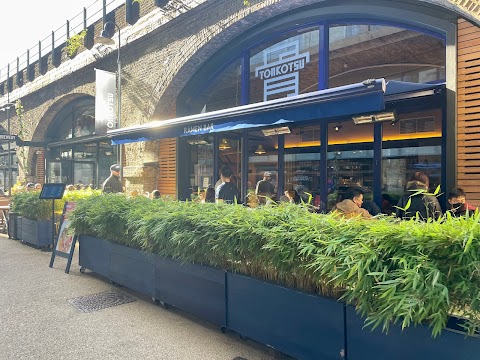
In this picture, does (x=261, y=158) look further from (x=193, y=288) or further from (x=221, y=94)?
(x=193, y=288)

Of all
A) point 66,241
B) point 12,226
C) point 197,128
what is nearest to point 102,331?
point 66,241

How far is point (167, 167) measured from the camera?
1138 cm

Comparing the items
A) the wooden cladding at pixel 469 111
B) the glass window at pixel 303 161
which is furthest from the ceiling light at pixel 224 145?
the wooden cladding at pixel 469 111

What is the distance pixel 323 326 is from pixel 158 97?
912 centimetres

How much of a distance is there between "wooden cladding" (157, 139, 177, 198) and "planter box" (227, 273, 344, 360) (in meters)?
7.93

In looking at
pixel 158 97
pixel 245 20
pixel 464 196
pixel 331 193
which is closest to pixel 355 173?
pixel 331 193

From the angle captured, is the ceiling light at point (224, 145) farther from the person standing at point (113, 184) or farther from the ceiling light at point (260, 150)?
the person standing at point (113, 184)

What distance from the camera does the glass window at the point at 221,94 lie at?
10070mm

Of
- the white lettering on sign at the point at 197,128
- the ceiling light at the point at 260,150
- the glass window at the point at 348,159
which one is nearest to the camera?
the white lettering on sign at the point at 197,128

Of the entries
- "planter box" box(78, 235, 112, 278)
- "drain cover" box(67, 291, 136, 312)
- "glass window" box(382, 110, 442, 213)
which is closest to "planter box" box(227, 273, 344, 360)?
"drain cover" box(67, 291, 136, 312)

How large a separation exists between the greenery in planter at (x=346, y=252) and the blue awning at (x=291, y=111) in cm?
204

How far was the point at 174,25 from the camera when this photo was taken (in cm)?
1041

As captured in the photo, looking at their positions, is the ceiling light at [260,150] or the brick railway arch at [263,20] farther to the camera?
the ceiling light at [260,150]

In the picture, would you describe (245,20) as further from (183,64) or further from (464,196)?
(464,196)
